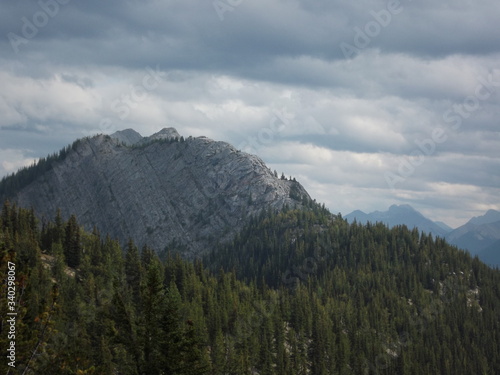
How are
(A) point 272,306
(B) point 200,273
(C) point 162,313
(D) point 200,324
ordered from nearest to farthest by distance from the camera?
(C) point 162,313 → (D) point 200,324 → (A) point 272,306 → (B) point 200,273

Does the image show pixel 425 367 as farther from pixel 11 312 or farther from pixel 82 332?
pixel 11 312

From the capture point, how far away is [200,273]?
7475 inches

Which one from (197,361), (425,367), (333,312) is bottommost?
(425,367)

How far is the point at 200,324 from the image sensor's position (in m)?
132

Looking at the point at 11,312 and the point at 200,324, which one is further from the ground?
the point at 11,312

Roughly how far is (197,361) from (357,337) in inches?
5979

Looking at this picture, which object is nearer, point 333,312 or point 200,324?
point 200,324

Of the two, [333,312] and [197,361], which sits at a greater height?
[197,361]

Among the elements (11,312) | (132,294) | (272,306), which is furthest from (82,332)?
(272,306)

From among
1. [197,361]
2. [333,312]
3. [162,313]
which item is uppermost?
[162,313]

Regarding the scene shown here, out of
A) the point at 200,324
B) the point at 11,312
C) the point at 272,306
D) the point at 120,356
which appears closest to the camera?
the point at 11,312

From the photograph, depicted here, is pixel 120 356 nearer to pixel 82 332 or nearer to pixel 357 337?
pixel 82 332

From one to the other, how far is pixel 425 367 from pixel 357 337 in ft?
89.2

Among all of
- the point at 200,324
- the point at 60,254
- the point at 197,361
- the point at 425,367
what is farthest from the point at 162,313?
the point at 425,367
